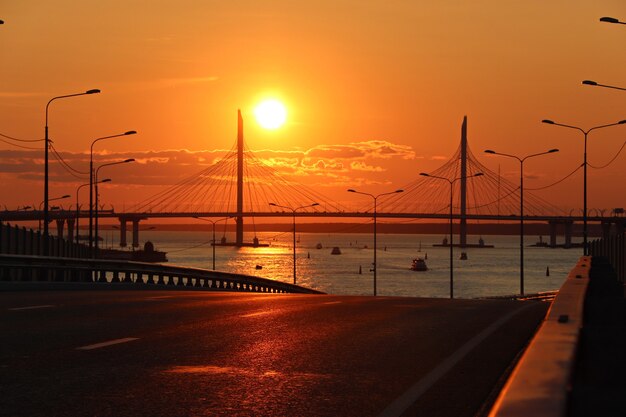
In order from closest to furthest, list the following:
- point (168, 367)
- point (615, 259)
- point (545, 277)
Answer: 1. point (168, 367)
2. point (615, 259)
3. point (545, 277)

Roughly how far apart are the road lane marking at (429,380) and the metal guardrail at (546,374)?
0.89 m

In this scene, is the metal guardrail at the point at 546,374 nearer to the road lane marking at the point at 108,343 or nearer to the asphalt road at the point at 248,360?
the asphalt road at the point at 248,360

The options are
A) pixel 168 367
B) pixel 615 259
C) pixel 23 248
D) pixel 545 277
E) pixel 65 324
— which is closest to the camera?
pixel 168 367

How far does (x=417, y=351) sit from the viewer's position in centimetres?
1093

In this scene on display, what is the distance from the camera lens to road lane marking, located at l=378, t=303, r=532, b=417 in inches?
291

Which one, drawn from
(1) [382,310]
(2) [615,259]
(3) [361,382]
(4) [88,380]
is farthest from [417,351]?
(2) [615,259]

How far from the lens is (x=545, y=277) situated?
498ft

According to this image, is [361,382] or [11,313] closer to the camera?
[361,382]

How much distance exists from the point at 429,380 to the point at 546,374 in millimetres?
2457

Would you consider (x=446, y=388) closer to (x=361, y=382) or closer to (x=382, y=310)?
(x=361, y=382)

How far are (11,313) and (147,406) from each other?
787 centimetres

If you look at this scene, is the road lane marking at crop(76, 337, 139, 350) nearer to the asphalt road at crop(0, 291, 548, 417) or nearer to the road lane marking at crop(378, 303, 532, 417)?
the asphalt road at crop(0, 291, 548, 417)

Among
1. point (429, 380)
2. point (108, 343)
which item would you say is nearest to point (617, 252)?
point (108, 343)

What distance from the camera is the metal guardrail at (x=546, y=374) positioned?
533cm
